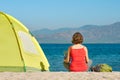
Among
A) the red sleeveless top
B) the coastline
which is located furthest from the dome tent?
the coastline

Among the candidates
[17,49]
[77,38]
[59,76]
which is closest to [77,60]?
[77,38]

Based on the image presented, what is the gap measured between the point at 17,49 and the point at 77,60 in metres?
2.14

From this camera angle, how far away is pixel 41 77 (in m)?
11.0

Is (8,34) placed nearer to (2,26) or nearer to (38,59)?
(2,26)

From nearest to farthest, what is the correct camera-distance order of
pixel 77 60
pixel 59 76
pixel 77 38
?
pixel 59 76, pixel 77 38, pixel 77 60

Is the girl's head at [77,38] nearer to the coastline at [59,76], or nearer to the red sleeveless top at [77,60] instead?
the red sleeveless top at [77,60]

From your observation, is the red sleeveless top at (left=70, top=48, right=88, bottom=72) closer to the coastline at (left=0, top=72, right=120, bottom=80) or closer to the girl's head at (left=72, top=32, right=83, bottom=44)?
the girl's head at (left=72, top=32, right=83, bottom=44)

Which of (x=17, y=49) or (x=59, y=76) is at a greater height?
(x=17, y=49)

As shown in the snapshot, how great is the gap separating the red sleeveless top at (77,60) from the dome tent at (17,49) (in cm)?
174

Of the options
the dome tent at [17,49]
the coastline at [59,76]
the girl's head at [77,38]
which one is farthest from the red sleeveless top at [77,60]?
the dome tent at [17,49]

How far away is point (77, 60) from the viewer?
12656mm

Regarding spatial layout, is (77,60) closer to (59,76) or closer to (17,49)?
(59,76)

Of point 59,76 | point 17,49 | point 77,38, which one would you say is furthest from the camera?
point 17,49

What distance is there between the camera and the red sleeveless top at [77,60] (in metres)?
12.6
